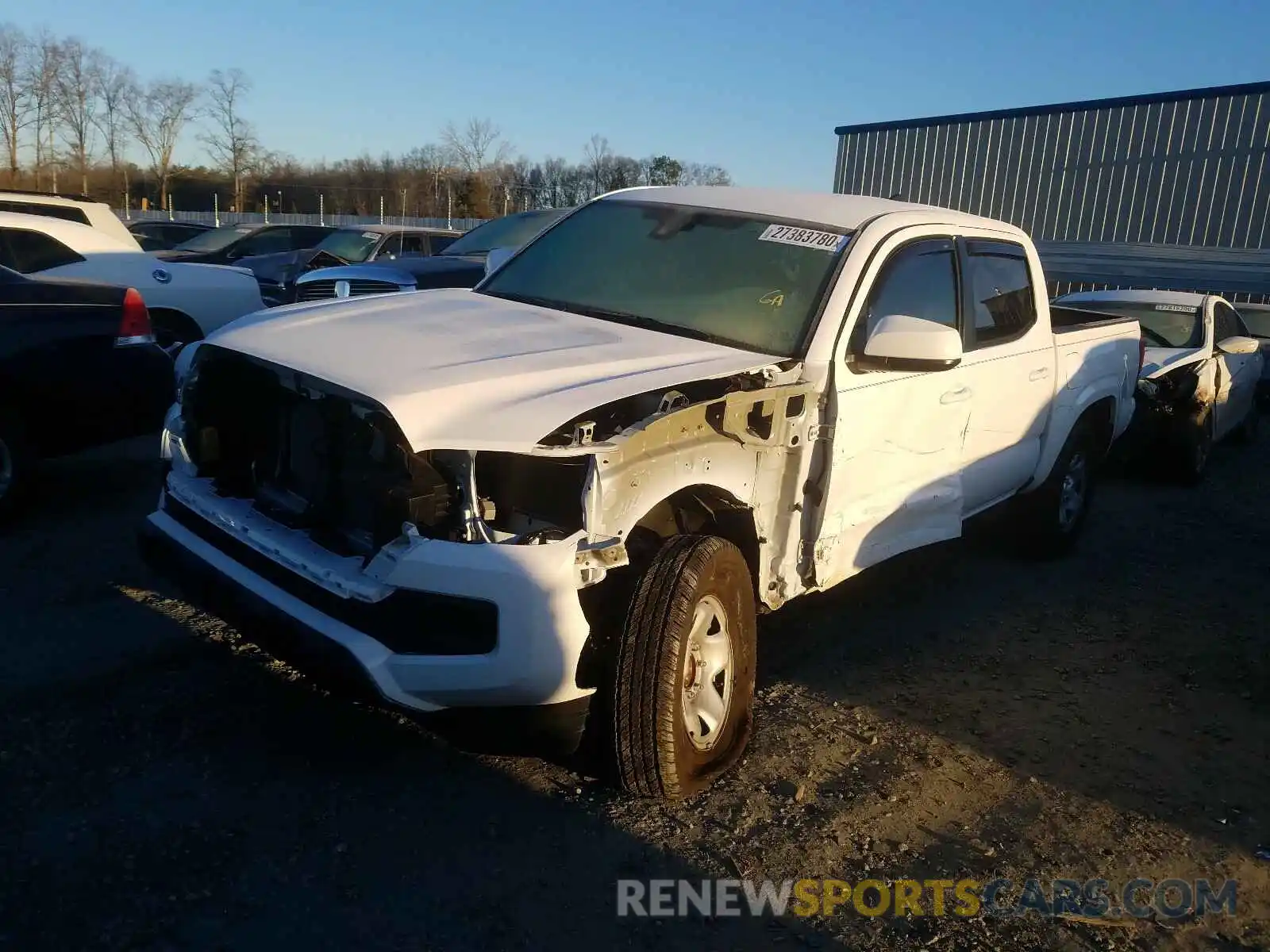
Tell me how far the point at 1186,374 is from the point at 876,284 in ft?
17.9

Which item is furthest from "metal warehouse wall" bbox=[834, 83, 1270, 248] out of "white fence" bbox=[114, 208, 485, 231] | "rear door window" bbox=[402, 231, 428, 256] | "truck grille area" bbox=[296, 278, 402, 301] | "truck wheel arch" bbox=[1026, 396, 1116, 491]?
"white fence" bbox=[114, 208, 485, 231]

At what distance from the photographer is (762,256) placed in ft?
14.0

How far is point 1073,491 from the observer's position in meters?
6.24

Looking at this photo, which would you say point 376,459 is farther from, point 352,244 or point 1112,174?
point 1112,174

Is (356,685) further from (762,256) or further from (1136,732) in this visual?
(1136,732)

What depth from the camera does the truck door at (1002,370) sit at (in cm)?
486

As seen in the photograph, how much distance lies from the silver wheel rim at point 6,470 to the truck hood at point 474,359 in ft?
8.02

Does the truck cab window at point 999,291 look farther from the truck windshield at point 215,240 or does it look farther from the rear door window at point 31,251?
the truck windshield at point 215,240

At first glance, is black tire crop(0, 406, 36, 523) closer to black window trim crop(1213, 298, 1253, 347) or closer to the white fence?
black window trim crop(1213, 298, 1253, 347)

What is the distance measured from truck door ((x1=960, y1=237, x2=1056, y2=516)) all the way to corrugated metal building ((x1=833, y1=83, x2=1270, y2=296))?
15.1m

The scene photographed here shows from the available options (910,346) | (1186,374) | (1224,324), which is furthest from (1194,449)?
(910,346)

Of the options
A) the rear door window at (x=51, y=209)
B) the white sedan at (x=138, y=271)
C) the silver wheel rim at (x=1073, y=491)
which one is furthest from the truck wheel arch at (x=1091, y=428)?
the rear door window at (x=51, y=209)

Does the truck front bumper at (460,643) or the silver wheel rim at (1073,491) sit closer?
the truck front bumper at (460,643)

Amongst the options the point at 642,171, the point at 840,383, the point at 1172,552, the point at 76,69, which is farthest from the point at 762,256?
the point at 76,69
